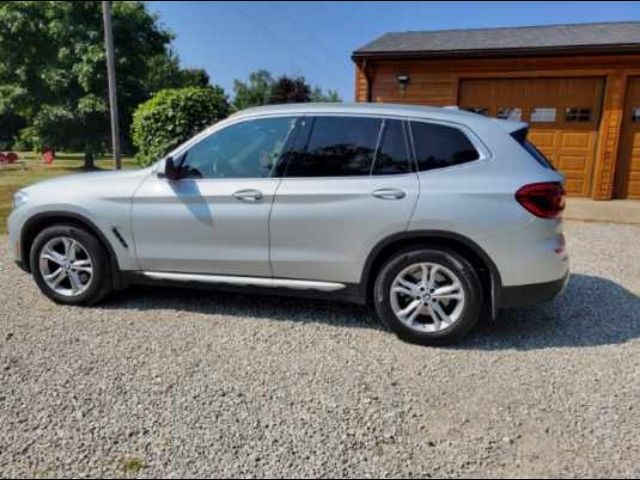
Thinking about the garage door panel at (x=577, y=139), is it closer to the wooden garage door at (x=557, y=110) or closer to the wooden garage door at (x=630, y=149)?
the wooden garage door at (x=557, y=110)

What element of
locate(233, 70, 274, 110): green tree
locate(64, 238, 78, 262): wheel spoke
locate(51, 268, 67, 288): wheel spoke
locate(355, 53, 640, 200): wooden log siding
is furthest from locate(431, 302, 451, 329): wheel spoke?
locate(233, 70, 274, 110): green tree

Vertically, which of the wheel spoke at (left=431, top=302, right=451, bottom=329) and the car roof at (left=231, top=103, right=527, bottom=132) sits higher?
the car roof at (left=231, top=103, right=527, bottom=132)

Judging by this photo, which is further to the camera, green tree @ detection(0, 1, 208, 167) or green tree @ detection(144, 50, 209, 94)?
green tree @ detection(144, 50, 209, 94)

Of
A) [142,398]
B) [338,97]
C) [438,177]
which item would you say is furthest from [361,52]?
[338,97]

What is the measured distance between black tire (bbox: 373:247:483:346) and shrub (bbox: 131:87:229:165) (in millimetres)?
5996

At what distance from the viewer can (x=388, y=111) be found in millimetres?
3646

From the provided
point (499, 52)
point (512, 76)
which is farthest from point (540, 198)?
point (512, 76)

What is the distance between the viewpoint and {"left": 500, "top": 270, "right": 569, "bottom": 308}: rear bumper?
338cm

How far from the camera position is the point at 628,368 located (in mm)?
3232

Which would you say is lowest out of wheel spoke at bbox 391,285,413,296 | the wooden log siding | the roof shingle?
wheel spoke at bbox 391,285,413,296

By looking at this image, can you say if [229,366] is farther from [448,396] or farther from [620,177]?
[620,177]

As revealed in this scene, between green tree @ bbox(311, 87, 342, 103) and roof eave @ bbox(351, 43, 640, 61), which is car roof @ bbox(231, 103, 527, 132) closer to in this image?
roof eave @ bbox(351, 43, 640, 61)

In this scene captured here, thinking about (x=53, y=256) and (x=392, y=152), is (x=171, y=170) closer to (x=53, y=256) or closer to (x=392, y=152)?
(x=53, y=256)

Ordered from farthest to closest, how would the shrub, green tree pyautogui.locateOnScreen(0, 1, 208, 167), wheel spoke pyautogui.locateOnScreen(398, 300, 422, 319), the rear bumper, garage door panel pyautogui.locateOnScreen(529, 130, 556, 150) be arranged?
green tree pyautogui.locateOnScreen(0, 1, 208, 167)
garage door panel pyautogui.locateOnScreen(529, 130, 556, 150)
the shrub
wheel spoke pyautogui.locateOnScreen(398, 300, 422, 319)
the rear bumper
